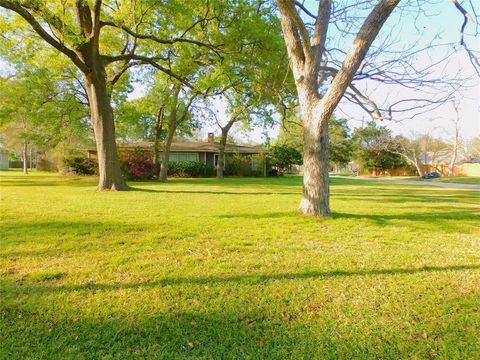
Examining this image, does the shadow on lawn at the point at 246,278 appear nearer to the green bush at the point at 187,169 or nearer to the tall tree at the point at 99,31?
the tall tree at the point at 99,31

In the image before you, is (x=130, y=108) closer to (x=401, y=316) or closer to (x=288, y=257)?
(x=288, y=257)

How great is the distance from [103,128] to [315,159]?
385 inches

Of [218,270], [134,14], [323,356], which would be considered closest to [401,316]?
[323,356]

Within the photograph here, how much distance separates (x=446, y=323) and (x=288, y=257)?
6.48ft

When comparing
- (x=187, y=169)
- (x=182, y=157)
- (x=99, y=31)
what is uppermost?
(x=99, y=31)

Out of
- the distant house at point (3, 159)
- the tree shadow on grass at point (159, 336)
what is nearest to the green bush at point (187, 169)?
the tree shadow on grass at point (159, 336)

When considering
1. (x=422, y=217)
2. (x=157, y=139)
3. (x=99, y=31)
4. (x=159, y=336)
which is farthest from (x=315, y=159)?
(x=157, y=139)

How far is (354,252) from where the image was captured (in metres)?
4.40

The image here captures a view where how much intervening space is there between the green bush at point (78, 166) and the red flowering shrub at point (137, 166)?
616cm

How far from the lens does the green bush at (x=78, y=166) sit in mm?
25797

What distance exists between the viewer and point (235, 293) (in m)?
2.98

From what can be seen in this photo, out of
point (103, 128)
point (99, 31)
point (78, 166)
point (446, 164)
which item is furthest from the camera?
point (446, 164)

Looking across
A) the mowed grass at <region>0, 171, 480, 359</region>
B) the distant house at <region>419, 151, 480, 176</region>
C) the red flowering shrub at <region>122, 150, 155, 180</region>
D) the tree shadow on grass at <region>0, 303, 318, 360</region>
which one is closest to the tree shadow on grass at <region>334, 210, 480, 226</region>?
the mowed grass at <region>0, 171, 480, 359</region>

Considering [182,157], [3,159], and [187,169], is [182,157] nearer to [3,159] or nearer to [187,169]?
[187,169]
